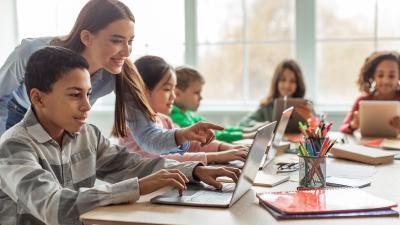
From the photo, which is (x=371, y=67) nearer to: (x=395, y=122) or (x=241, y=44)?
(x=395, y=122)

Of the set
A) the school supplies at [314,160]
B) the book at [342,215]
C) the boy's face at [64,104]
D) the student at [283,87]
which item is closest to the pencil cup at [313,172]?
the school supplies at [314,160]

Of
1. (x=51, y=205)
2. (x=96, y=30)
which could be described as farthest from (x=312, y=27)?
(x=51, y=205)

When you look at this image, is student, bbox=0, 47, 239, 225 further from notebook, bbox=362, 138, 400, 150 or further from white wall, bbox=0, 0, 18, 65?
white wall, bbox=0, 0, 18, 65

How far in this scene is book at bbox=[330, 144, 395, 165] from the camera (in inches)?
78.1

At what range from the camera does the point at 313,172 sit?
5.03 feet

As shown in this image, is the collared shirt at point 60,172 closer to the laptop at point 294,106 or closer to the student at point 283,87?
the laptop at point 294,106

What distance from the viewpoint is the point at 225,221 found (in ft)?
3.96

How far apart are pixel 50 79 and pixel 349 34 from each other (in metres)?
2.88

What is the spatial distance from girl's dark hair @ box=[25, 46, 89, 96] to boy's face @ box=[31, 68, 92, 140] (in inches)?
0.6

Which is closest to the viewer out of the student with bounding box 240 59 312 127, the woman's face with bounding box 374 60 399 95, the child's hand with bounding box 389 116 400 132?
the child's hand with bounding box 389 116 400 132

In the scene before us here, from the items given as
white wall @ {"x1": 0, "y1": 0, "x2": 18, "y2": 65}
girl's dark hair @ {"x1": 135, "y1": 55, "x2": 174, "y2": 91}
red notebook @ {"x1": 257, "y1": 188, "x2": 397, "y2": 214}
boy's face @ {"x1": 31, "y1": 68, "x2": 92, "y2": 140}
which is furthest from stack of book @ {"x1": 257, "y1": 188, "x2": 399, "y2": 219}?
white wall @ {"x1": 0, "y1": 0, "x2": 18, "y2": 65}

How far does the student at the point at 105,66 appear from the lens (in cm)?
191

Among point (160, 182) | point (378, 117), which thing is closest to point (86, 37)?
point (160, 182)

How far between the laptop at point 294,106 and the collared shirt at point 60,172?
1.25 metres
